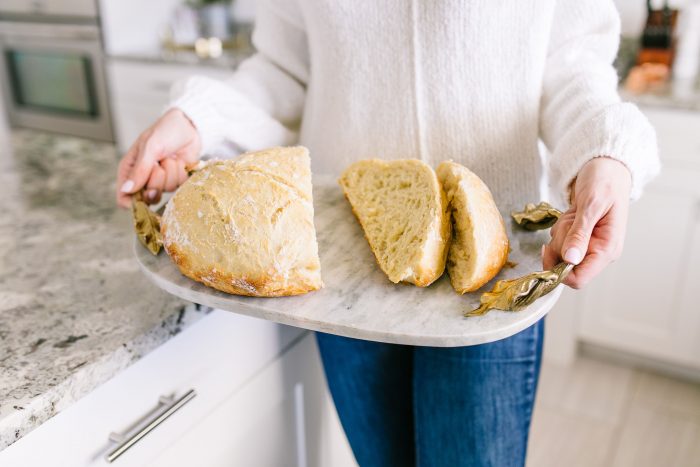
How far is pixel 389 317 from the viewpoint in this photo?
55cm

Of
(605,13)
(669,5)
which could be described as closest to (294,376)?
(605,13)

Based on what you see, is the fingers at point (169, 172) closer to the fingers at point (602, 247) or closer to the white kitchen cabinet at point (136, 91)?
the fingers at point (602, 247)

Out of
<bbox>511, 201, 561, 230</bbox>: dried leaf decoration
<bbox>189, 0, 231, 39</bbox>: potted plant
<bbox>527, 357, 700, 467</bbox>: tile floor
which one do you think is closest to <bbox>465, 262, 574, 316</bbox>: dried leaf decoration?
<bbox>511, 201, 561, 230</bbox>: dried leaf decoration

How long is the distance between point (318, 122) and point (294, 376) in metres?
0.38

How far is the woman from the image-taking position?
0.72 metres

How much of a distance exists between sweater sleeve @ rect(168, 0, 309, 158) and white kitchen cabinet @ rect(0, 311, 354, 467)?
0.81 ft

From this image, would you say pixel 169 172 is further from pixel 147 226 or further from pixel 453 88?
pixel 453 88

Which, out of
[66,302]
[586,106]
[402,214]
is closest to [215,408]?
[66,302]

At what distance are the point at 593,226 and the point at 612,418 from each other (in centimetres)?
137

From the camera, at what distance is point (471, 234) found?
0.61m

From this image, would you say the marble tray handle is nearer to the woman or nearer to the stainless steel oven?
the woman

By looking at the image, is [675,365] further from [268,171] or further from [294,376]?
[268,171]

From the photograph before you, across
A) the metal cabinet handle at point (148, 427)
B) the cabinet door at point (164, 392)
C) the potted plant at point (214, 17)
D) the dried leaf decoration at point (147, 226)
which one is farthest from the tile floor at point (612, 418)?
the potted plant at point (214, 17)

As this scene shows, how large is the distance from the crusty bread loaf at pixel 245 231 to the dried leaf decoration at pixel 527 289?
17 cm
